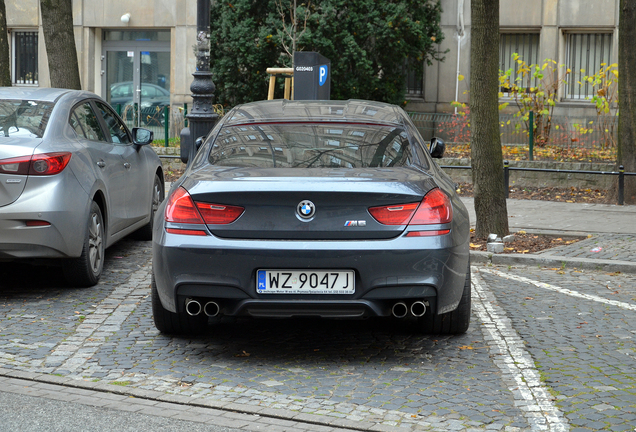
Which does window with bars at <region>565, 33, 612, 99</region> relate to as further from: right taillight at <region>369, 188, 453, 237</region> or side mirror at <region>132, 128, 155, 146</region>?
right taillight at <region>369, 188, 453, 237</region>

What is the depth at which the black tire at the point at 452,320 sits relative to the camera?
604 cm

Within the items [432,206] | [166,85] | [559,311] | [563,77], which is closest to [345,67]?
[563,77]

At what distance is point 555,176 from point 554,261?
7.99 meters

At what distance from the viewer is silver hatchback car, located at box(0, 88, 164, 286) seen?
6.89 meters

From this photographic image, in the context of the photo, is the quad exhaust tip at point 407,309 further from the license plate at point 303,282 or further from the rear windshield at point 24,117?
the rear windshield at point 24,117

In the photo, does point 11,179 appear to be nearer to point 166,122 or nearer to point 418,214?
point 418,214

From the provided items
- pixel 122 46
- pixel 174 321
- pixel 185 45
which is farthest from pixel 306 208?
pixel 122 46

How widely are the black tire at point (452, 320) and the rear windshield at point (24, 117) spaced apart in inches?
134

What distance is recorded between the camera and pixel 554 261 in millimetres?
9281

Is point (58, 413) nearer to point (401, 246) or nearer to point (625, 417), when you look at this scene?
point (401, 246)

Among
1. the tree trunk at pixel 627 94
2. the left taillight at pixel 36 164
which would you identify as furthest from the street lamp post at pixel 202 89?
the tree trunk at pixel 627 94

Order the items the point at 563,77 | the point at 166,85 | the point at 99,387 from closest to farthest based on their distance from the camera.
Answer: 1. the point at 99,387
2. the point at 563,77
3. the point at 166,85

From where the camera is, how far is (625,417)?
4.54 metres

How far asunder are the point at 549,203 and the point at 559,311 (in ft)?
26.4
